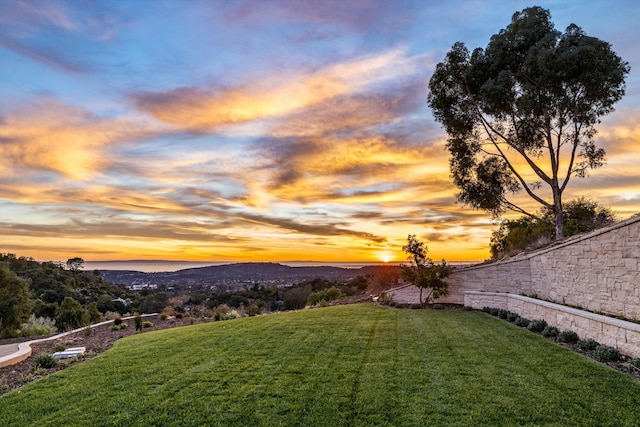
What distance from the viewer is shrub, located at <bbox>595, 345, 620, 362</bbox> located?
6.49 meters

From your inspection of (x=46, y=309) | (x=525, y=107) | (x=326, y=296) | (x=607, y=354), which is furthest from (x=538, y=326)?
(x=46, y=309)

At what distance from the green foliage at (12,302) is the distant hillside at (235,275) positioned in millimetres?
22438

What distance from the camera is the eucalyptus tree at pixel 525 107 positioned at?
47.1 ft

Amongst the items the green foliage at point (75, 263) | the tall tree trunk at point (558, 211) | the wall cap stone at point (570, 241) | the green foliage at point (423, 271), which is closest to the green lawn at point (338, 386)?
the wall cap stone at point (570, 241)

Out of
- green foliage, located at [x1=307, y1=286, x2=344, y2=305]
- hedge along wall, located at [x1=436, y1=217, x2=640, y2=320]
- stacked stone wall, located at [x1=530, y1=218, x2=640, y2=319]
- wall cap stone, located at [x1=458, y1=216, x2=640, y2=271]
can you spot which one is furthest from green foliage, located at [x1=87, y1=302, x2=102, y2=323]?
stacked stone wall, located at [x1=530, y1=218, x2=640, y2=319]

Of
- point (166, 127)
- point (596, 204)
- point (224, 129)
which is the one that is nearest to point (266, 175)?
point (224, 129)

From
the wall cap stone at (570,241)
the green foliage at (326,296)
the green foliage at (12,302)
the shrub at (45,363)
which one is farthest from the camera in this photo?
the green foliage at (326,296)

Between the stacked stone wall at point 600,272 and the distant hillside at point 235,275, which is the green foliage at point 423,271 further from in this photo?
the distant hillside at point 235,275

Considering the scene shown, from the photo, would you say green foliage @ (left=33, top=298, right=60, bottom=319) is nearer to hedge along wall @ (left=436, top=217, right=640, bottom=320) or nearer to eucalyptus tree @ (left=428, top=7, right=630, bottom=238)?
hedge along wall @ (left=436, top=217, right=640, bottom=320)

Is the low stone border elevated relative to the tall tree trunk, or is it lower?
lower

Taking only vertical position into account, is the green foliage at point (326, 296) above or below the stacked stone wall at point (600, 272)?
below

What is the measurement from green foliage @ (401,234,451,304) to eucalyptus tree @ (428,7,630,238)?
3.84 meters

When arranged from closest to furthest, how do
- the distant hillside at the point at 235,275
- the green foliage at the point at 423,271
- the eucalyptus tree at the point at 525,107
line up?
1. the eucalyptus tree at the point at 525,107
2. the green foliage at the point at 423,271
3. the distant hillside at the point at 235,275

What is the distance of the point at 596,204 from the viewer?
19484 millimetres
